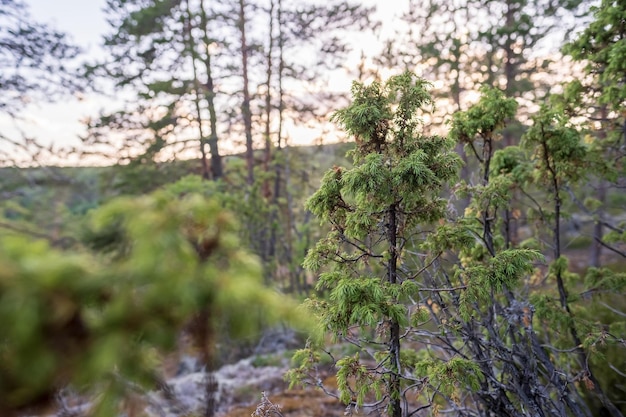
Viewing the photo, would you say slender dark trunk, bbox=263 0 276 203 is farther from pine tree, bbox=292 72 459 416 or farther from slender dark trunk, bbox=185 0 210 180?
pine tree, bbox=292 72 459 416

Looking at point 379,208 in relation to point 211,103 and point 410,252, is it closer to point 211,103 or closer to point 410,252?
point 410,252

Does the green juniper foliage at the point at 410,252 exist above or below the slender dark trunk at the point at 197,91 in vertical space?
below

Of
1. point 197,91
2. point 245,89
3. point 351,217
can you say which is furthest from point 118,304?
point 245,89

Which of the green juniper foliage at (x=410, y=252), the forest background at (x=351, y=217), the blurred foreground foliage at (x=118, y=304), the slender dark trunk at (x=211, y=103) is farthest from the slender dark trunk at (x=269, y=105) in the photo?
the blurred foreground foliage at (x=118, y=304)

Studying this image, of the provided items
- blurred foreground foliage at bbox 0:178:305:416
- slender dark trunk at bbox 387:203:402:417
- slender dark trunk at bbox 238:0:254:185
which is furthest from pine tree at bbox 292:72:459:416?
slender dark trunk at bbox 238:0:254:185

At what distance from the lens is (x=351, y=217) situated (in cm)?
298

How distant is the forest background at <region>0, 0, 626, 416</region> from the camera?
100 cm

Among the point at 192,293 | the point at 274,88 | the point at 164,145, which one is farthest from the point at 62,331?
the point at 274,88

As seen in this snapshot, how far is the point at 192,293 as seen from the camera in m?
1.00

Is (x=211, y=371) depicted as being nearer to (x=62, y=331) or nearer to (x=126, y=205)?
(x=62, y=331)

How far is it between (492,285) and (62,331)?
8.66ft

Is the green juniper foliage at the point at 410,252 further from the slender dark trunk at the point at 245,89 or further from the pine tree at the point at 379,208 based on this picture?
the slender dark trunk at the point at 245,89

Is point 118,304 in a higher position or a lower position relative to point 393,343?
higher

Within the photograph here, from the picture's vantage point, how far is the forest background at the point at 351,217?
1003 millimetres
